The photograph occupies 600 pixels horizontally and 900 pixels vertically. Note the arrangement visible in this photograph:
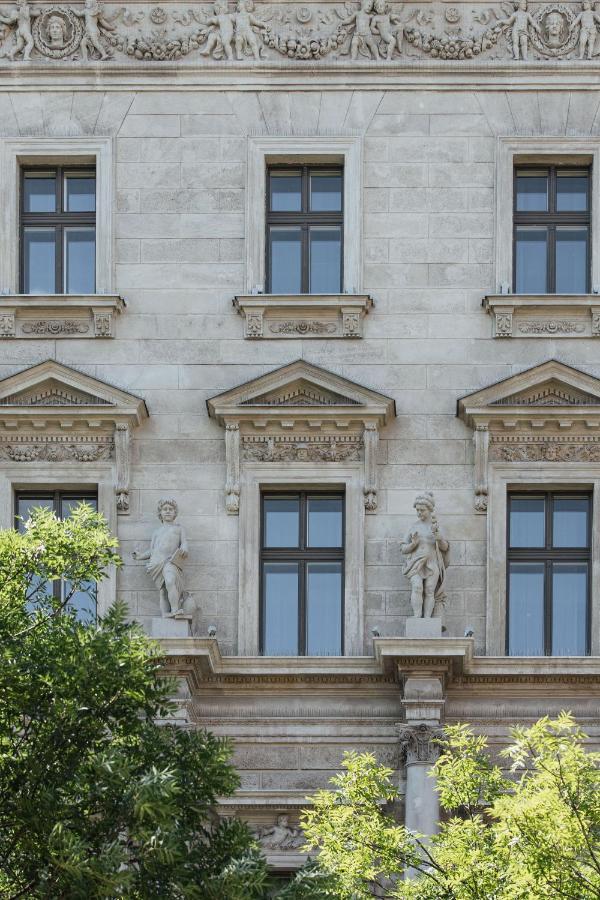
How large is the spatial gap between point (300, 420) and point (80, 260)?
368 cm

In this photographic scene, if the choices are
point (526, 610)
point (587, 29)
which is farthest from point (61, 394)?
point (587, 29)

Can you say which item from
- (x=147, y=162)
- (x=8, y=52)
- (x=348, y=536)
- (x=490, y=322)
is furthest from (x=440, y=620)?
(x=8, y=52)

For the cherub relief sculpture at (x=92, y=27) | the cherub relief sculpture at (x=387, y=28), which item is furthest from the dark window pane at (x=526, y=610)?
the cherub relief sculpture at (x=92, y=27)

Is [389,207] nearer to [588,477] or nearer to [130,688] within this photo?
Result: [588,477]

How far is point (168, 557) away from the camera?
34.2m

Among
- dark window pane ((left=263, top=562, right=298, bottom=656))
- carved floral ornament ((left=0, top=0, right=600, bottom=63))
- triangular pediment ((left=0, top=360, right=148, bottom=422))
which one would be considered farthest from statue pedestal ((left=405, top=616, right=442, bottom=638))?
carved floral ornament ((left=0, top=0, right=600, bottom=63))

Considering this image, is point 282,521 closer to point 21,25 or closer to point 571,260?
point 571,260

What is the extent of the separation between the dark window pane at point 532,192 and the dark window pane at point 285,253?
113 inches

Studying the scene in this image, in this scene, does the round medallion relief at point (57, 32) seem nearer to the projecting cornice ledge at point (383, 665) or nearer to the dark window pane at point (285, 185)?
the dark window pane at point (285, 185)

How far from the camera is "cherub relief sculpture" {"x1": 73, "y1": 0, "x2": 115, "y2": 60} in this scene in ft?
120

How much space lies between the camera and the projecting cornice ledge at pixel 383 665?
33156mm

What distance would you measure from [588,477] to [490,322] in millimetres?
2333

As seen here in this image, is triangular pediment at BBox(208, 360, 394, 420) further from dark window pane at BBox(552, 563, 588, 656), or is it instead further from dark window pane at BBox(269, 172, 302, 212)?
dark window pane at BBox(552, 563, 588, 656)

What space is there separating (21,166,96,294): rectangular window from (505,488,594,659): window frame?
6164 mm
